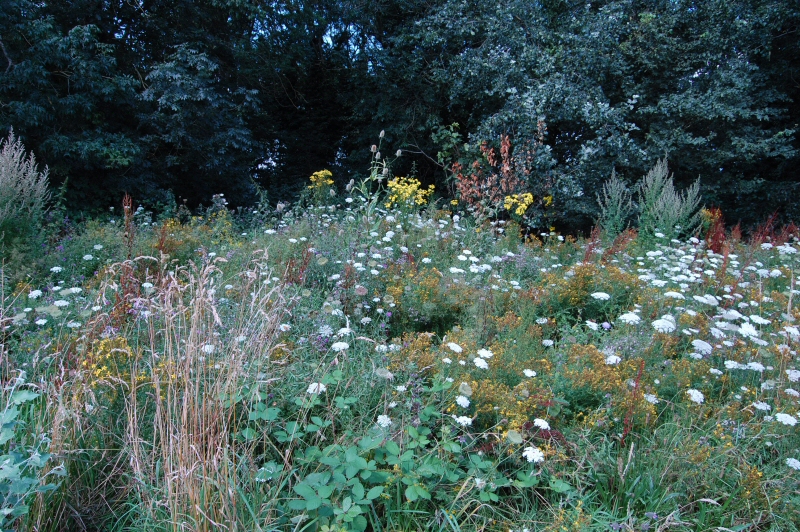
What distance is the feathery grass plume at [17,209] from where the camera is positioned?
3975 mm

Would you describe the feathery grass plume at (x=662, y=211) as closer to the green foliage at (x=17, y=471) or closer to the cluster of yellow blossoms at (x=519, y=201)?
the cluster of yellow blossoms at (x=519, y=201)

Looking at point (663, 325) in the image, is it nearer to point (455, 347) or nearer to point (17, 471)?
point (455, 347)

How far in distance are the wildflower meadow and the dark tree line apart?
16.3 ft

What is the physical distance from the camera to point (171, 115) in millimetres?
8328

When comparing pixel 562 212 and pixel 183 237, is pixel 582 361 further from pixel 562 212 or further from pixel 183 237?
pixel 562 212

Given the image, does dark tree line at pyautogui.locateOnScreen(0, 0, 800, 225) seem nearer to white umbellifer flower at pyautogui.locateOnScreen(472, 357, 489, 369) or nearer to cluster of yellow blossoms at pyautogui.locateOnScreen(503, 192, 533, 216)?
cluster of yellow blossoms at pyautogui.locateOnScreen(503, 192, 533, 216)

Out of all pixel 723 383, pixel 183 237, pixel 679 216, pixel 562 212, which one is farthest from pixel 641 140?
pixel 183 237

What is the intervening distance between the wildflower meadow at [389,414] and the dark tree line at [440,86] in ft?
16.3

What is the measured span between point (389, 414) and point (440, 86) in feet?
28.9

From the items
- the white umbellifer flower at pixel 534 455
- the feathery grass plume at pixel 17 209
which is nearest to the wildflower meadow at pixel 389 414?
the white umbellifer flower at pixel 534 455

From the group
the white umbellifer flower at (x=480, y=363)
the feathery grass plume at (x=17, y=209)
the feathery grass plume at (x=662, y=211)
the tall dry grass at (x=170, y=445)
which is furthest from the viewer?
the feathery grass plume at (x=662, y=211)

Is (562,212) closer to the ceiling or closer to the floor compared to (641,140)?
closer to the floor

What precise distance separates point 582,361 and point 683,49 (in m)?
8.74

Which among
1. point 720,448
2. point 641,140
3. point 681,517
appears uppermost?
point 641,140
